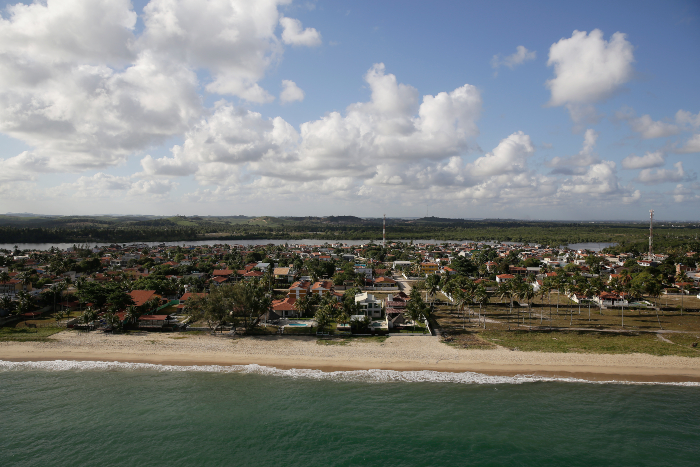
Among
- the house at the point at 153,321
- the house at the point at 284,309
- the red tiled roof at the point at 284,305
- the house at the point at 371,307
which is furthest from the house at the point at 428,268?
the house at the point at 153,321

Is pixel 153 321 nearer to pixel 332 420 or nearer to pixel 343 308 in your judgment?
pixel 343 308

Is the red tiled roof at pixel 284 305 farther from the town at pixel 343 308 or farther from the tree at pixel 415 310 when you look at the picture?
the tree at pixel 415 310

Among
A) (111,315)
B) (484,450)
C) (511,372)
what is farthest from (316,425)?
(111,315)

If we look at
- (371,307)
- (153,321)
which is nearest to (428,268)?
(371,307)

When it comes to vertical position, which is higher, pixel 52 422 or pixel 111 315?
pixel 111 315

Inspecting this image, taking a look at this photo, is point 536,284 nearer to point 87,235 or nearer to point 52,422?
point 52,422

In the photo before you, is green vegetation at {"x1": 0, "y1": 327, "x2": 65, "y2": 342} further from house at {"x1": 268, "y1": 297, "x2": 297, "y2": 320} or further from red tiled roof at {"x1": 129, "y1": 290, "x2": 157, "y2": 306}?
house at {"x1": 268, "y1": 297, "x2": 297, "y2": 320}
